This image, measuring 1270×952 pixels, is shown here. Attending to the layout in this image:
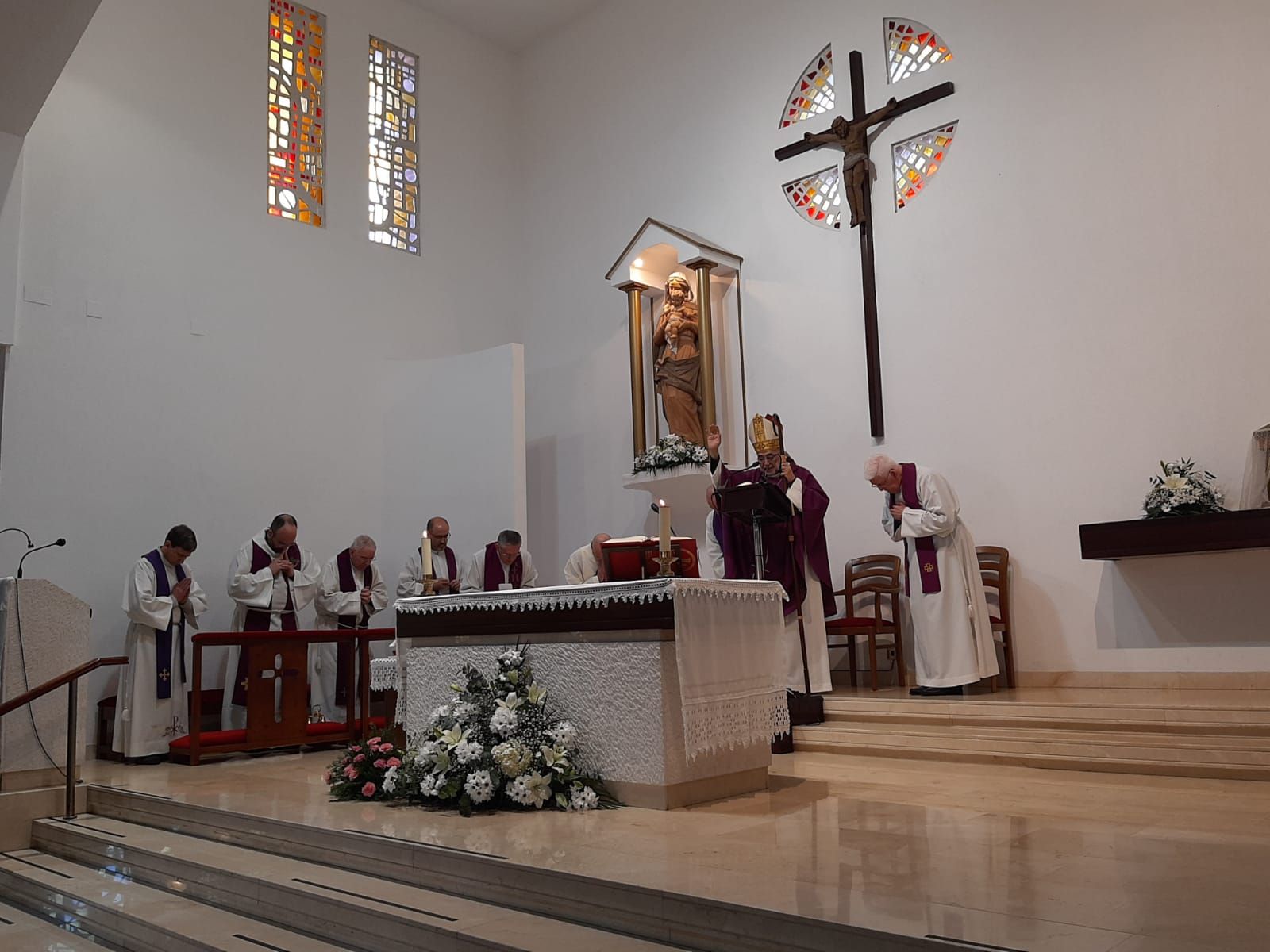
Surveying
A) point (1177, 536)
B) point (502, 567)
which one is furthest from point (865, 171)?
point (502, 567)

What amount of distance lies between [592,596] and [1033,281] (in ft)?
16.3

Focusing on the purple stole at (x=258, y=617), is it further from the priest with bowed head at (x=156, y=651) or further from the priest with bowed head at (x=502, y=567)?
the priest with bowed head at (x=502, y=567)

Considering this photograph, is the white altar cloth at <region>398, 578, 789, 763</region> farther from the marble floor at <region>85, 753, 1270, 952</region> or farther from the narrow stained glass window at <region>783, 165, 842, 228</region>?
the narrow stained glass window at <region>783, 165, 842, 228</region>

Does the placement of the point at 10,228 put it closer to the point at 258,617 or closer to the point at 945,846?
the point at 258,617

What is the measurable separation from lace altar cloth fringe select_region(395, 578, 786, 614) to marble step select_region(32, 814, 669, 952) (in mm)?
1447

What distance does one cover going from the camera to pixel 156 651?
25.5 feet

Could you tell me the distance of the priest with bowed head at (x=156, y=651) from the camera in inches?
299

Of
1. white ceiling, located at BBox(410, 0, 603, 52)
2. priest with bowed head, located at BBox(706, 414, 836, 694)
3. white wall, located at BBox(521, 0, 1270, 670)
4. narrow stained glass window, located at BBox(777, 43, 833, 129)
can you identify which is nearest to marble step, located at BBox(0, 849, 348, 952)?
priest with bowed head, located at BBox(706, 414, 836, 694)

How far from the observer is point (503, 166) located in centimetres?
1228

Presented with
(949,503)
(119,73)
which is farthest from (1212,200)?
(119,73)

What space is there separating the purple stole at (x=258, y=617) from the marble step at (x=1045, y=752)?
420cm

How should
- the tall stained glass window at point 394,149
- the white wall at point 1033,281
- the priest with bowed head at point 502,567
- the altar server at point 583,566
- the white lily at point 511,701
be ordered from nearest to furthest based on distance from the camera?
the white lily at point 511,701 < the white wall at point 1033,281 < the altar server at point 583,566 < the priest with bowed head at point 502,567 < the tall stained glass window at point 394,149

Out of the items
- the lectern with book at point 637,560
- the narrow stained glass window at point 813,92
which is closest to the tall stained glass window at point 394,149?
the narrow stained glass window at point 813,92

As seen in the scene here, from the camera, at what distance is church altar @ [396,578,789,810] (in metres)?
4.72
